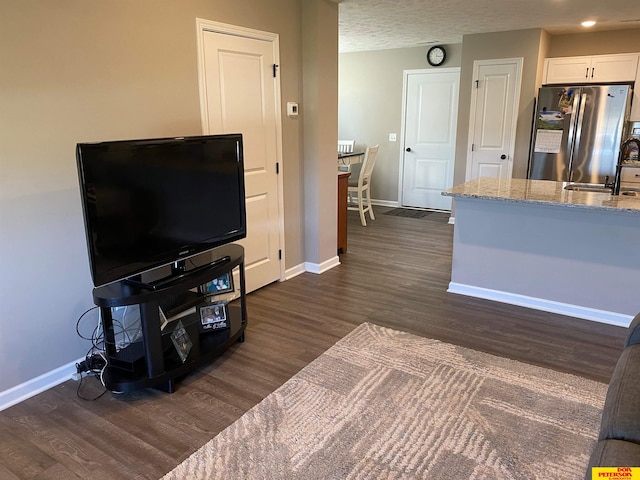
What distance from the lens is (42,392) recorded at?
8.23 ft

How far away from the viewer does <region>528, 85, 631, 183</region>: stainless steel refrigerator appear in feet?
16.4

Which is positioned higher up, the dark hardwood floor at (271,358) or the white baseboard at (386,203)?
the white baseboard at (386,203)

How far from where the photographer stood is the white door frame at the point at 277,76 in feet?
10.1

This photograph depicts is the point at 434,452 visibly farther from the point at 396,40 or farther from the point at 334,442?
the point at 396,40

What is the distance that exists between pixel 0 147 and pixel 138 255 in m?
0.79

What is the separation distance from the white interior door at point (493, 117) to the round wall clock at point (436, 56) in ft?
3.05

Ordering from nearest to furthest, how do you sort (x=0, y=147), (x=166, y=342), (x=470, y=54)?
1. (x=0, y=147)
2. (x=166, y=342)
3. (x=470, y=54)

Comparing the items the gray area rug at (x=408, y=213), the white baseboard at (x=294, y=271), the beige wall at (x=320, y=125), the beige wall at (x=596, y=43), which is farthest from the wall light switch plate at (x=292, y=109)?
the beige wall at (x=596, y=43)

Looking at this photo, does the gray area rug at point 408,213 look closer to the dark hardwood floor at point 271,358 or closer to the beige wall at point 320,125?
the dark hardwood floor at point 271,358

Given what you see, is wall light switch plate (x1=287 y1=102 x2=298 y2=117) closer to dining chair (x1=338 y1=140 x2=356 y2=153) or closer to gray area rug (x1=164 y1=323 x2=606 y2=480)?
gray area rug (x1=164 y1=323 x2=606 y2=480)

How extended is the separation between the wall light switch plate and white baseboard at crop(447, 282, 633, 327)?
1965 millimetres

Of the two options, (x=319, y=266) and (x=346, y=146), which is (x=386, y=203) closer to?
(x=346, y=146)

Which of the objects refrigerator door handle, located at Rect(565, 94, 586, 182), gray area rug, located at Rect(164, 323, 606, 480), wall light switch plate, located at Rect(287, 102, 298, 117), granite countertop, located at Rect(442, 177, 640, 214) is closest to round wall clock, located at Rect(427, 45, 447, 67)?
refrigerator door handle, located at Rect(565, 94, 586, 182)

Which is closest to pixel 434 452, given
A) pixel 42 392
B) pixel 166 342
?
pixel 166 342
